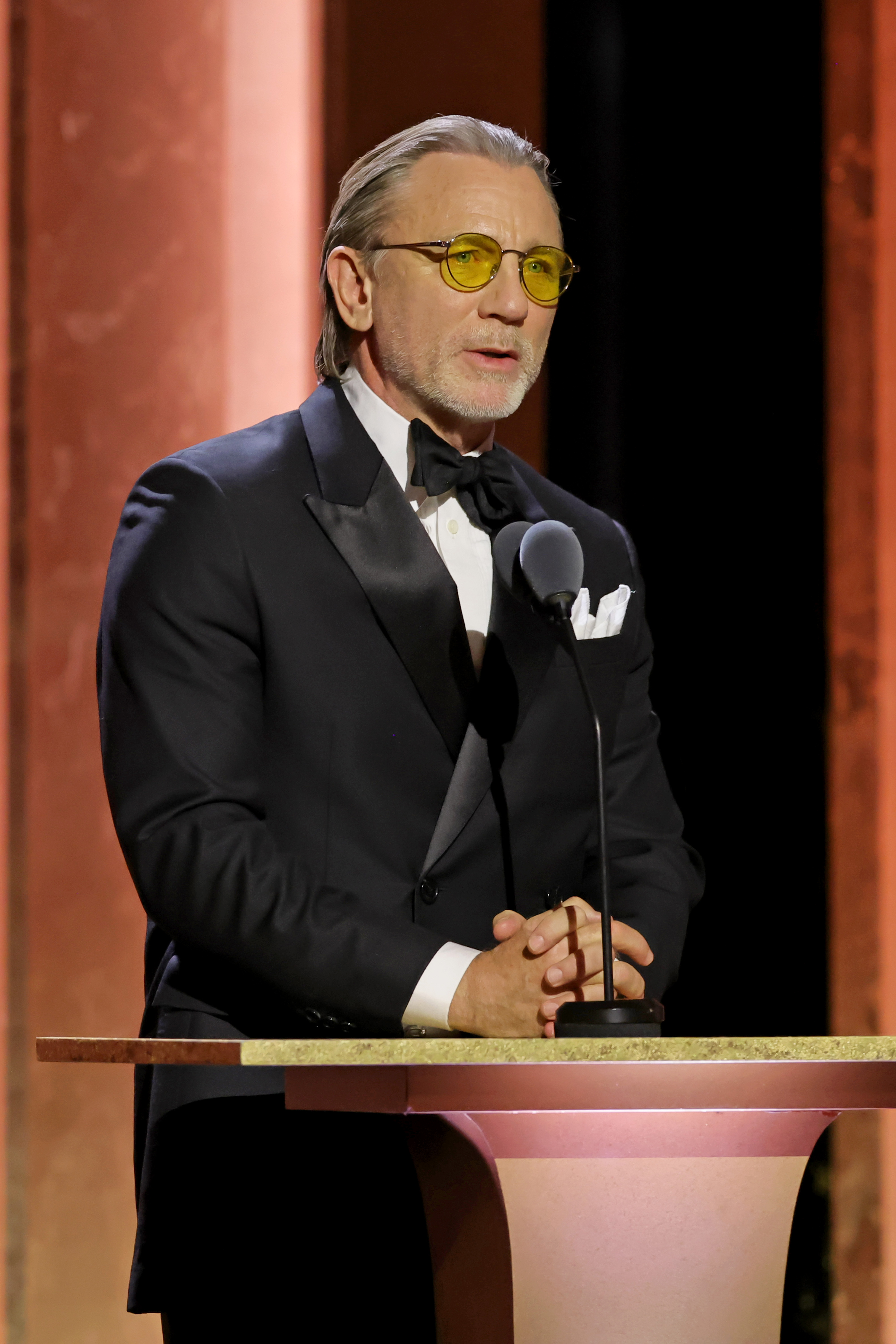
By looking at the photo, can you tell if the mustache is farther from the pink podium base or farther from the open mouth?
the pink podium base

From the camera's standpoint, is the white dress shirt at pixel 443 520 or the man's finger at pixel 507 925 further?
the white dress shirt at pixel 443 520

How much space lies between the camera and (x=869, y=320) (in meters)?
2.90

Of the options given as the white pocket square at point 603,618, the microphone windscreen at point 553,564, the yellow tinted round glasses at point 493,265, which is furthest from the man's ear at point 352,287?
the microphone windscreen at point 553,564

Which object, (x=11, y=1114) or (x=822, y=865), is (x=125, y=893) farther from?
(x=822, y=865)

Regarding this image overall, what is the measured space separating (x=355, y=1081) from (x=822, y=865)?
5.86 ft

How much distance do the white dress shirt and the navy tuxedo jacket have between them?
0.20ft

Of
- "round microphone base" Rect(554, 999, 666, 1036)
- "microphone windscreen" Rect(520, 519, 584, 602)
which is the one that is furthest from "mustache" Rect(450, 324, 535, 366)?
"round microphone base" Rect(554, 999, 666, 1036)

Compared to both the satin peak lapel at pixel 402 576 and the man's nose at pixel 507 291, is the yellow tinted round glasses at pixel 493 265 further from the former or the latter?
the satin peak lapel at pixel 402 576

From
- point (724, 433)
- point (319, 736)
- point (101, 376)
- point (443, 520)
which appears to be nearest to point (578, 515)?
point (443, 520)

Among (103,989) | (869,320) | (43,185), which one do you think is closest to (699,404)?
(869,320)

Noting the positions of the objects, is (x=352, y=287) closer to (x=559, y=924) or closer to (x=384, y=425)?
(x=384, y=425)

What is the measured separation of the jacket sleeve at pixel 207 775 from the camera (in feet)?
5.09

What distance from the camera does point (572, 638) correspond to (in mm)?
1523

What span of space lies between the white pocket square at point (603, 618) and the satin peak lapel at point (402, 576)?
0.46 ft
